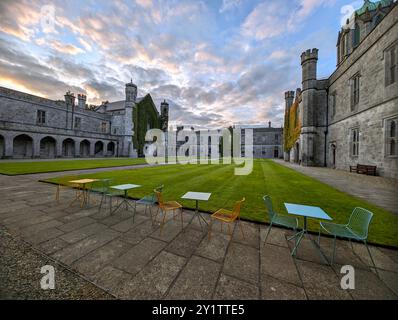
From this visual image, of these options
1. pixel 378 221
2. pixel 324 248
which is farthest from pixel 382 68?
pixel 324 248

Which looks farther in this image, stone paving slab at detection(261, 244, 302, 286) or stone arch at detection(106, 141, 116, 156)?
stone arch at detection(106, 141, 116, 156)

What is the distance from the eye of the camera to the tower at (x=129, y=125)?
33969 mm

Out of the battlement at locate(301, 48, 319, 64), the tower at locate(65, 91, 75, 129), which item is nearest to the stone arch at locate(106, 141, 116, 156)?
the tower at locate(65, 91, 75, 129)

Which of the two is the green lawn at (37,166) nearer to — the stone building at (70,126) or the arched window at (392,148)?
the stone building at (70,126)

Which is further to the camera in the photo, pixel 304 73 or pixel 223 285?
pixel 304 73

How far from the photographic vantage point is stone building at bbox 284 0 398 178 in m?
10.5

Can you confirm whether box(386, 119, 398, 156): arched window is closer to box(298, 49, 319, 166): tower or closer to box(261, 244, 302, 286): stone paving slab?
box(298, 49, 319, 166): tower

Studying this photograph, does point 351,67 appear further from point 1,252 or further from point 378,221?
point 1,252

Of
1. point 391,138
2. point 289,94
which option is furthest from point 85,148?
point 391,138

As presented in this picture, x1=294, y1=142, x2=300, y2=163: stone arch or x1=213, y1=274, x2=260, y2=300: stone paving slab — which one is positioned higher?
x1=294, y1=142, x2=300, y2=163: stone arch

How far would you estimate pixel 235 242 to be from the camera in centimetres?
333

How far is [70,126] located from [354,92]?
4126cm

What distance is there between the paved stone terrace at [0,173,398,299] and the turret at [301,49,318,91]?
22476 mm
